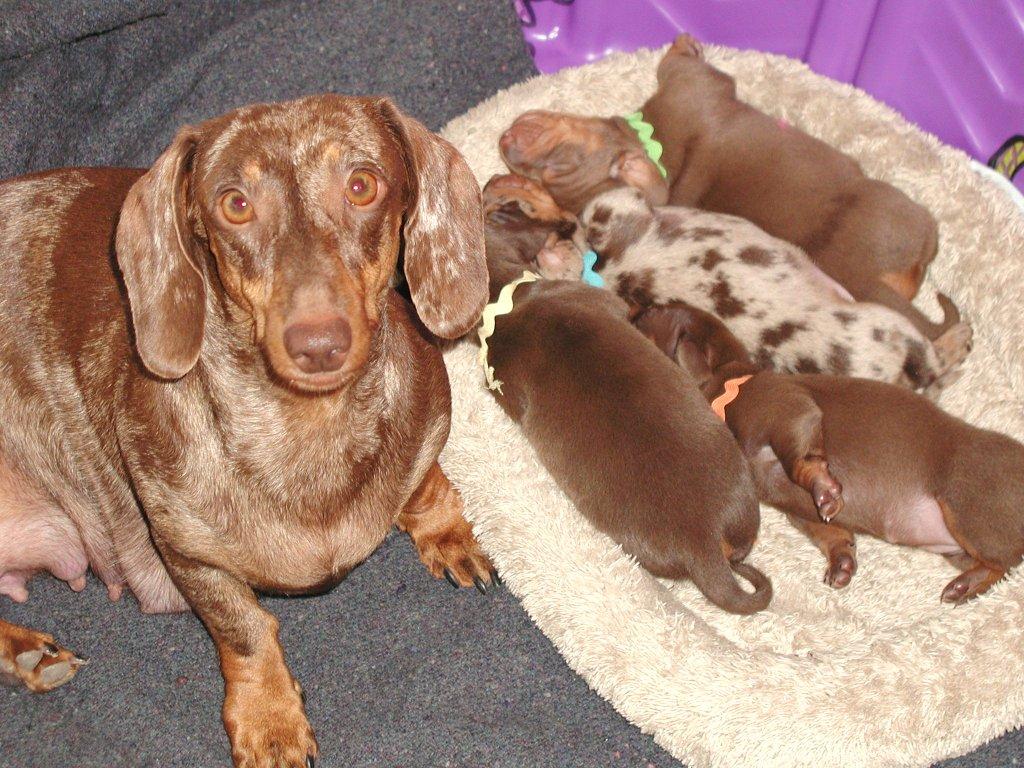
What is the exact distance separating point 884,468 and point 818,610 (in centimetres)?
62

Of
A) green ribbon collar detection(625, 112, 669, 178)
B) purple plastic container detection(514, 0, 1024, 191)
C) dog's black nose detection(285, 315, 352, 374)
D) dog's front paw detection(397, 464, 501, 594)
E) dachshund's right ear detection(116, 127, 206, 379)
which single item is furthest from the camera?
green ribbon collar detection(625, 112, 669, 178)

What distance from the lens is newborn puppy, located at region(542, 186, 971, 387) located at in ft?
10.9

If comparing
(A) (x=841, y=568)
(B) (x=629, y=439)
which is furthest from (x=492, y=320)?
(A) (x=841, y=568)

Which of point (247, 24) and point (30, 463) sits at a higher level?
point (247, 24)

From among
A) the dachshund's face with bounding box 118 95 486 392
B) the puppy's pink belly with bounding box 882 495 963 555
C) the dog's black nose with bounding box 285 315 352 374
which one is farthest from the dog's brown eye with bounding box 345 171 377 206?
the puppy's pink belly with bounding box 882 495 963 555

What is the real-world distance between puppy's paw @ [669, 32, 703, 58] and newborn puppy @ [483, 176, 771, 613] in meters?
1.42

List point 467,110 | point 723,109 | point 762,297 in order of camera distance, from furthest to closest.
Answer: point 467,110
point 723,109
point 762,297

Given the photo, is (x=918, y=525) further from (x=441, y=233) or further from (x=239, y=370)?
(x=239, y=370)

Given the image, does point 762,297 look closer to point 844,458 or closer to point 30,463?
point 844,458

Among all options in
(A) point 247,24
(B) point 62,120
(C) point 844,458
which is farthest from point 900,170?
(B) point 62,120

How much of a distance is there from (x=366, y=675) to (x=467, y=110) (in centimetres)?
230

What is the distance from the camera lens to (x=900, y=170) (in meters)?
3.93

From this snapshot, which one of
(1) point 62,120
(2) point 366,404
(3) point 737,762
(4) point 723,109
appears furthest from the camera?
(4) point 723,109

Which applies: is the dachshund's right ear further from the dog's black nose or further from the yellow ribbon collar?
the yellow ribbon collar
